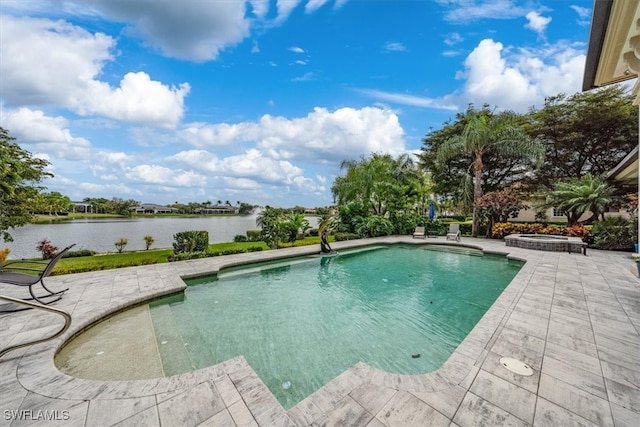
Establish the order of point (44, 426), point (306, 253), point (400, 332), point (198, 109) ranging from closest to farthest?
point (44, 426) < point (400, 332) < point (306, 253) < point (198, 109)

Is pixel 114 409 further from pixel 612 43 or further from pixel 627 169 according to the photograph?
pixel 627 169

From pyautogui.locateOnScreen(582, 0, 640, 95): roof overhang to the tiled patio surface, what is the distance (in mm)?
4290

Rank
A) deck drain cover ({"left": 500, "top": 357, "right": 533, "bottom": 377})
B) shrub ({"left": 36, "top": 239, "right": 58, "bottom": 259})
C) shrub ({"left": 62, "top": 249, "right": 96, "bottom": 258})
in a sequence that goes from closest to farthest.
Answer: deck drain cover ({"left": 500, "top": 357, "right": 533, "bottom": 377}), shrub ({"left": 36, "top": 239, "right": 58, "bottom": 259}), shrub ({"left": 62, "top": 249, "right": 96, "bottom": 258})

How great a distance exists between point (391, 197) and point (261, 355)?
16.0 metres

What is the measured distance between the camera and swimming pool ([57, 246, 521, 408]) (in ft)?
11.3

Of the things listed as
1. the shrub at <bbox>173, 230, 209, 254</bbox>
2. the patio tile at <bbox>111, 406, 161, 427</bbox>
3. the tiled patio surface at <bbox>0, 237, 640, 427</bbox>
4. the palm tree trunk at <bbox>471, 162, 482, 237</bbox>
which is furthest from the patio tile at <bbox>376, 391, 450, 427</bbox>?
the palm tree trunk at <bbox>471, 162, 482, 237</bbox>

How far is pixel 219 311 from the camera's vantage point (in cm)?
519

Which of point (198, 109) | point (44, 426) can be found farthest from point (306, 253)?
point (198, 109)

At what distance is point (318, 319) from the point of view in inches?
194

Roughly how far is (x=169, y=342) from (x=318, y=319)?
2.55 meters

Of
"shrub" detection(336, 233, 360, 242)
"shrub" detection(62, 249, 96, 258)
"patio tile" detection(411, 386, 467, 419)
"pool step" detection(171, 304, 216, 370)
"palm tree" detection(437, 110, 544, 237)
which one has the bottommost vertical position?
"shrub" detection(62, 249, 96, 258)

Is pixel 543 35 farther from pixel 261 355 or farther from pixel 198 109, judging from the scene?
pixel 198 109

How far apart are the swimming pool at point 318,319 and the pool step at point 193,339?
0.05ft

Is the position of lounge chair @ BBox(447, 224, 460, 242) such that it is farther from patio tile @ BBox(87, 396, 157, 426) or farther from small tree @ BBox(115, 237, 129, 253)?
small tree @ BBox(115, 237, 129, 253)
